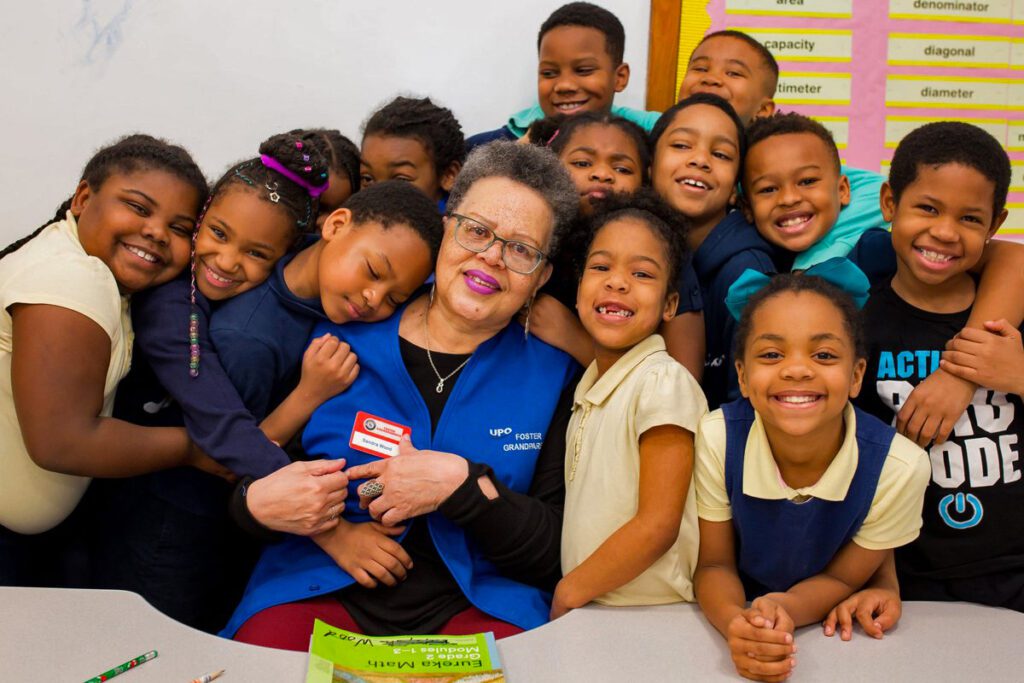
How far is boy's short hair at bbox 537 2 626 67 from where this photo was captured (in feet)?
9.08

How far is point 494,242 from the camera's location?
1.90 metres

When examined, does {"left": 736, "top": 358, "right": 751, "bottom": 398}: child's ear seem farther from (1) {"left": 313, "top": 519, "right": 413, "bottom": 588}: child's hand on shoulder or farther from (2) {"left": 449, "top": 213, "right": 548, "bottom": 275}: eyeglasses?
(1) {"left": 313, "top": 519, "right": 413, "bottom": 588}: child's hand on shoulder

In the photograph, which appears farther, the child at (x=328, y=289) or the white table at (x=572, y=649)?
the child at (x=328, y=289)

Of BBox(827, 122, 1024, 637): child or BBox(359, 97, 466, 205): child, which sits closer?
BBox(827, 122, 1024, 637): child

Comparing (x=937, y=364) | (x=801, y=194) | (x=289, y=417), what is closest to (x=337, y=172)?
(x=289, y=417)

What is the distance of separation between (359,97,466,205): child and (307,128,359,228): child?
3cm

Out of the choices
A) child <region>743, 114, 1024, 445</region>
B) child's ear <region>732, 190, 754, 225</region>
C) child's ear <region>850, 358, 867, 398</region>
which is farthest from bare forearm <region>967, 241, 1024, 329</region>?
child's ear <region>732, 190, 754, 225</region>

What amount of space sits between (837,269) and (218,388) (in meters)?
1.37

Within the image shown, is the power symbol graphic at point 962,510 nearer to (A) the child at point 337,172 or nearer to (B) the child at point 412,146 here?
(B) the child at point 412,146

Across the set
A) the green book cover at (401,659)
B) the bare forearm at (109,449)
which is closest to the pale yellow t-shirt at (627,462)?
the green book cover at (401,659)

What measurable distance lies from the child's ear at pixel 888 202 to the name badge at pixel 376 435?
1.24 m

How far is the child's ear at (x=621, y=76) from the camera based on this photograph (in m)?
2.88

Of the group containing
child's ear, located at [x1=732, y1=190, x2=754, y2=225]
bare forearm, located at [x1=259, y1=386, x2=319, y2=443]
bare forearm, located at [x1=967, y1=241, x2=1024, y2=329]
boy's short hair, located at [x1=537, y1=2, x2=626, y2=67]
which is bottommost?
bare forearm, located at [x1=259, y1=386, x2=319, y2=443]

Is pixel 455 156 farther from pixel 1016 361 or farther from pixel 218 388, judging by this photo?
pixel 1016 361
